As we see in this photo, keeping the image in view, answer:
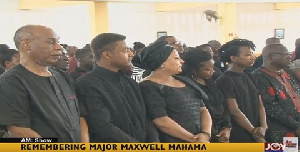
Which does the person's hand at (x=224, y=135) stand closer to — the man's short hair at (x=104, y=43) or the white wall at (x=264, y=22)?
the man's short hair at (x=104, y=43)

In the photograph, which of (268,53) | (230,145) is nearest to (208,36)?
(268,53)

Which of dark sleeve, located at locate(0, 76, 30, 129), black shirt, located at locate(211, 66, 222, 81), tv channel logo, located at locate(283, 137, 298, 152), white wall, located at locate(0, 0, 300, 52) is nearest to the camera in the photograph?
dark sleeve, located at locate(0, 76, 30, 129)

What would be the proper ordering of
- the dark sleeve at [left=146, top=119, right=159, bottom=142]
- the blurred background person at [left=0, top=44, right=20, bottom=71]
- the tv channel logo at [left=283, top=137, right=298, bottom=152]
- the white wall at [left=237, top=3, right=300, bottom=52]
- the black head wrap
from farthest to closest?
1. the white wall at [left=237, top=3, right=300, bottom=52]
2. the blurred background person at [left=0, top=44, right=20, bottom=71]
3. the tv channel logo at [left=283, top=137, right=298, bottom=152]
4. the black head wrap
5. the dark sleeve at [left=146, top=119, right=159, bottom=142]

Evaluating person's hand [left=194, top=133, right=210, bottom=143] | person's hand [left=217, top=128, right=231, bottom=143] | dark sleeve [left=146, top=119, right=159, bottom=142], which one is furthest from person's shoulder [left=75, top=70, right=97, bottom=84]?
person's hand [left=217, top=128, right=231, bottom=143]

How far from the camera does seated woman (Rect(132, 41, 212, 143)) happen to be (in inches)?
105

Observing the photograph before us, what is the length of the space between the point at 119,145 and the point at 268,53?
1749 millimetres

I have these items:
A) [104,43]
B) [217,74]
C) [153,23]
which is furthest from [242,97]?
[153,23]

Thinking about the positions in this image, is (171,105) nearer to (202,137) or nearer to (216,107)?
(202,137)

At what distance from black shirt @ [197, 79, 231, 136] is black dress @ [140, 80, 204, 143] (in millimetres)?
441

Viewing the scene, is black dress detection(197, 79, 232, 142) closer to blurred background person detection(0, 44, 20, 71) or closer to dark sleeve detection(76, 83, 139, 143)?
dark sleeve detection(76, 83, 139, 143)

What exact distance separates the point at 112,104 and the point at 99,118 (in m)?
0.11

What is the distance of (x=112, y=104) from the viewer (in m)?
2.50

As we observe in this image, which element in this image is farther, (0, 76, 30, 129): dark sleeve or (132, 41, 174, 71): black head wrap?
(132, 41, 174, 71): black head wrap

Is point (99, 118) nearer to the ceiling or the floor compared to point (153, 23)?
nearer to the floor
